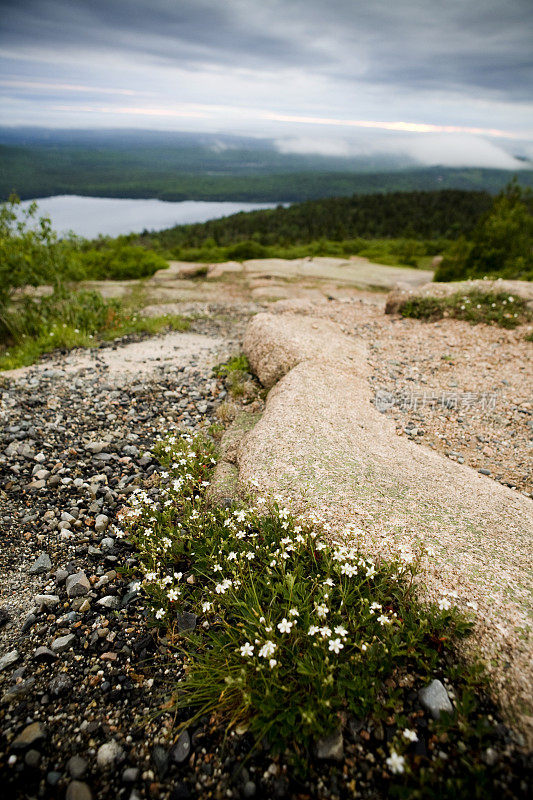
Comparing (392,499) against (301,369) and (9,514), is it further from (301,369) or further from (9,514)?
(9,514)

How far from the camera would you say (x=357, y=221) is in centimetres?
11056

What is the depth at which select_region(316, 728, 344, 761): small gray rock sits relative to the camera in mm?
2781

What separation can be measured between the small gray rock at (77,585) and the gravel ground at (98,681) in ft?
0.05

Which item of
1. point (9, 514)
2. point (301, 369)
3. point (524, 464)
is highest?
point (301, 369)

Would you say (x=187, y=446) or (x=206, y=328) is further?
(x=206, y=328)

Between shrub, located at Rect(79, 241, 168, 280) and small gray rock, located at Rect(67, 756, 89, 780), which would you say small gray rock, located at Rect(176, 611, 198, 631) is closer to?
small gray rock, located at Rect(67, 756, 89, 780)

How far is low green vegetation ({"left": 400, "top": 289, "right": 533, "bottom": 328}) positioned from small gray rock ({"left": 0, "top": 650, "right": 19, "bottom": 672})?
1349cm

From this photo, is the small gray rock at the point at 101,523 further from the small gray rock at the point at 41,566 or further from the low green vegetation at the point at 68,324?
the low green vegetation at the point at 68,324

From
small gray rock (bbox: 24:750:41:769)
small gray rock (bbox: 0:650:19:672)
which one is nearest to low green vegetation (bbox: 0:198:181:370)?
small gray rock (bbox: 0:650:19:672)

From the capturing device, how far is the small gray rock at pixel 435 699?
9.71ft

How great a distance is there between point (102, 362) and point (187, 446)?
5.36 m

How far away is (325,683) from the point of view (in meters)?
2.96

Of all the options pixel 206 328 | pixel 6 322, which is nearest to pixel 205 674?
pixel 206 328

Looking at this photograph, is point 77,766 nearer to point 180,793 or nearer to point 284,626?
point 180,793
